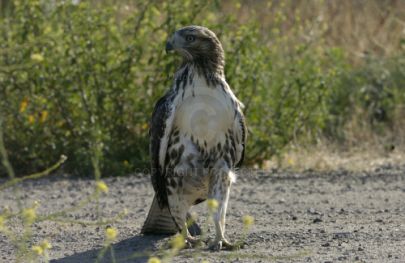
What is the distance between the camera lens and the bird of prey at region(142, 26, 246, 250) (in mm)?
6742

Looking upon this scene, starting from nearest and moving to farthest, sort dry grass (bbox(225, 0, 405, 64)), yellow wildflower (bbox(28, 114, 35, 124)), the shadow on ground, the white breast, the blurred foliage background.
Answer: the shadow on ground
the white breast
the blurred foliage background
yellow wildflower (bbox(28, 114, 35, 124))
dry grass (bbox(225, 0, 405, 64))

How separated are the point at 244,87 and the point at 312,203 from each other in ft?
6.86

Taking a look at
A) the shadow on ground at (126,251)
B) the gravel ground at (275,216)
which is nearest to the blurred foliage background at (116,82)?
the gravel ground at (275,216)

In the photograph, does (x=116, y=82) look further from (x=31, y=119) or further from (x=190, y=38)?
(x=190, y=38)

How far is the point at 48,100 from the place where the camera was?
10.6 metres

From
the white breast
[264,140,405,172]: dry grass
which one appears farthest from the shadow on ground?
[264,140,405,172]: dry grass

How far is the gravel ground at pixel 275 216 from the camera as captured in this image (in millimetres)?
6520

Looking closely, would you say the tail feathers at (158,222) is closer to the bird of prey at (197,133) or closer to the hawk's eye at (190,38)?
the bird of prey at (197,133)

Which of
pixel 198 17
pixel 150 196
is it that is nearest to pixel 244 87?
pixel 198 17

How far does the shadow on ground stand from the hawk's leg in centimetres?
47

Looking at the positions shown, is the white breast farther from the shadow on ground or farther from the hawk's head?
the shadow on ground

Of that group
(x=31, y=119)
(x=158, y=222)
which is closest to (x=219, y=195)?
(x=158, y=222)

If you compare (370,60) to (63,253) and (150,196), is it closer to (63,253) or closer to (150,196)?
(150,196)

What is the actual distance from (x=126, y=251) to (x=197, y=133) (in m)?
0.96
